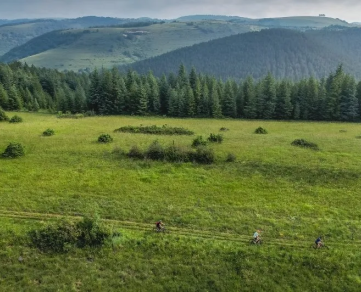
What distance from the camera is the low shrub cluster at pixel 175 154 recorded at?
153 feet

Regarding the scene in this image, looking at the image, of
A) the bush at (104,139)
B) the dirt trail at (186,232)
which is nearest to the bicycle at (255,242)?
the dirt trail at (186,232)

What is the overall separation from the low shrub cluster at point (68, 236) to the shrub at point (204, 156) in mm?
20442

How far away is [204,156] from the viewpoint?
153 feet

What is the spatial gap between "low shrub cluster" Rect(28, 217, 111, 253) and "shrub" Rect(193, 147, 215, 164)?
20.4 metres

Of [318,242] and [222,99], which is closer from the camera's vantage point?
[318,242]

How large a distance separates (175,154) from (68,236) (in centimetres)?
2161

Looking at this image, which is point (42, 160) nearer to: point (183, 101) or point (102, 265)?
point (102, 265)

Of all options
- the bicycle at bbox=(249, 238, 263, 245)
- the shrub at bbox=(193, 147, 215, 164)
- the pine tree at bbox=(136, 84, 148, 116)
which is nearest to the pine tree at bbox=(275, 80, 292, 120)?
the pine tree at bbox=(136, 84, 148, 116)

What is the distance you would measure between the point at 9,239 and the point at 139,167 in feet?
63.3

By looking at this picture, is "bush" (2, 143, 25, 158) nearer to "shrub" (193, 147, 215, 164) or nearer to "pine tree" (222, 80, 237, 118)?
"shrub" (193, 147, 215, 164)

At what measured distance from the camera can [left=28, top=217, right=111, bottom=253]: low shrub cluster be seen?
28578 mm

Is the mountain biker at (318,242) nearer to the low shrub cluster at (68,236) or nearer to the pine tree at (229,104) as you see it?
the low shrub cluster at (68,236)

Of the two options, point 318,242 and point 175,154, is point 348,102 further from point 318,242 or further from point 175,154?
point 318,242

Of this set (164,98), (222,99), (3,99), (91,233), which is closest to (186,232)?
(91,233)
